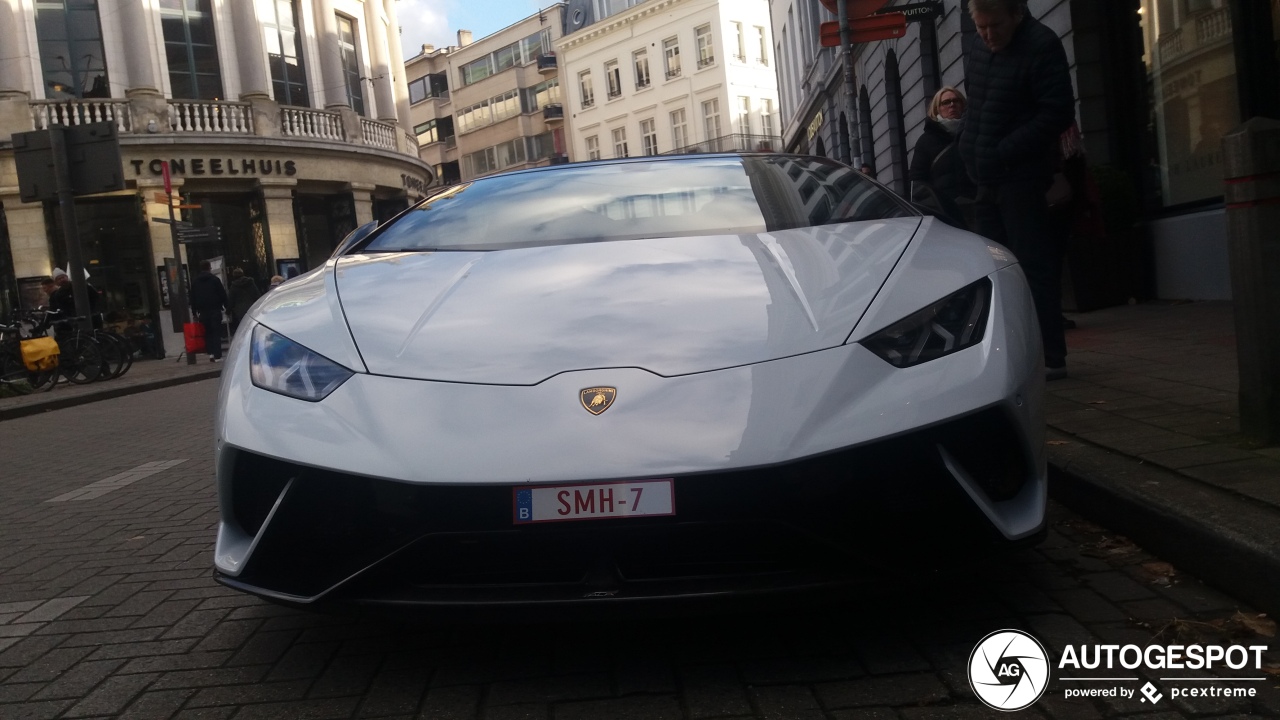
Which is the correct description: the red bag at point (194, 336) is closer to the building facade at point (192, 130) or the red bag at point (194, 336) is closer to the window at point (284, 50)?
the building facade at point (192, 130)

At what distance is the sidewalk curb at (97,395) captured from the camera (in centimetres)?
1199

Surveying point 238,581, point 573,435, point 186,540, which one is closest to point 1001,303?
point 573,435

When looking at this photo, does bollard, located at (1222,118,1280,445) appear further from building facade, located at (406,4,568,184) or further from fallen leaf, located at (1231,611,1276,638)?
building facade, located at (406,4,568,184)

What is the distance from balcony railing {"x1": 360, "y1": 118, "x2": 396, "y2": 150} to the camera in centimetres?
3166

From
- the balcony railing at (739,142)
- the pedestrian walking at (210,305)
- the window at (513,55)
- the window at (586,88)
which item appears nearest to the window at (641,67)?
the window at (586,88)

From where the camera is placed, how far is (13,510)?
5.75m

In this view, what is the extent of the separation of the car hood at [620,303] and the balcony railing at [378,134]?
29.6 metres

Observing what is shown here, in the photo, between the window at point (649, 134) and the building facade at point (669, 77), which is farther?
the window at point (649, 134)

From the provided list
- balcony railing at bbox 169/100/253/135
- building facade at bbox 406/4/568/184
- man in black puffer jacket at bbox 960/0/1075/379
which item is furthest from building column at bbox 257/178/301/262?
building facade at bbox 406/4/568/184

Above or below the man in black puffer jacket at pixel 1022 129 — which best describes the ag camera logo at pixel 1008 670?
below

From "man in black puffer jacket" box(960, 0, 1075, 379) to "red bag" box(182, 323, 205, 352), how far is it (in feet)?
53.1

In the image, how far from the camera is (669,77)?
59875 millimetres

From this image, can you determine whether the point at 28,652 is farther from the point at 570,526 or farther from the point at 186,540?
the point at 570,526

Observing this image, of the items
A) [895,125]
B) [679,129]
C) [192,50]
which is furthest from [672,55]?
[895,125]
